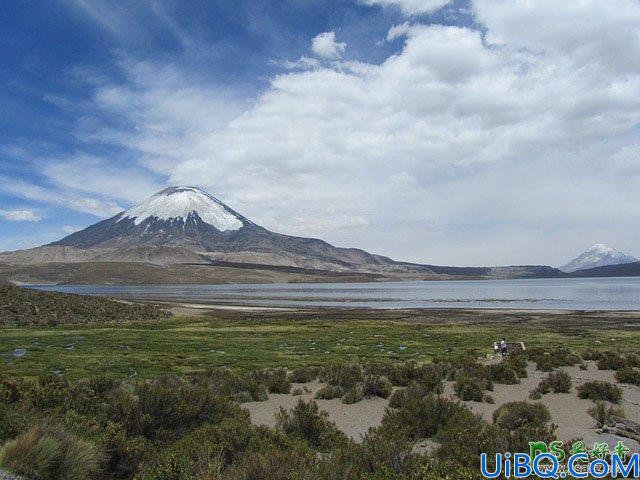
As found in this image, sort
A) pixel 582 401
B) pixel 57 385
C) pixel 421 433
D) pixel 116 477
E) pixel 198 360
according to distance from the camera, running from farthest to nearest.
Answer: pixel 198 360
pixel 582 401
pixel 57 385
pixel 421 433
pixel 116 477

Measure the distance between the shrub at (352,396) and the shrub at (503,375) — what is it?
5985 millimetres

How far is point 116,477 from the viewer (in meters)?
7.01

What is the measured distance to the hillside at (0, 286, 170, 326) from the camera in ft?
143

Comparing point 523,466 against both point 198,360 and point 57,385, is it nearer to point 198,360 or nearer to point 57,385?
point 57,385

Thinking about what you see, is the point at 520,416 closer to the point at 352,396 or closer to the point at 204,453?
the point at 352,396

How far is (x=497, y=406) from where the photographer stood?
13.6 metres

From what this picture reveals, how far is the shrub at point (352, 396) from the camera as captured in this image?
14336mm

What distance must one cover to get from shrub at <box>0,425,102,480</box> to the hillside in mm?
41987

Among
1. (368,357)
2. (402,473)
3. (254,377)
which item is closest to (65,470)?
(402,473)

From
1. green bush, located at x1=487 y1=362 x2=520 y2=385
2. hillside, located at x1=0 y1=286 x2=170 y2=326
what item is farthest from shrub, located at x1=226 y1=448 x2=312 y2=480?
hillside, located at x1=0 y1=286 x2=170 y2=326

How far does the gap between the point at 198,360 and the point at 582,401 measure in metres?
17.6

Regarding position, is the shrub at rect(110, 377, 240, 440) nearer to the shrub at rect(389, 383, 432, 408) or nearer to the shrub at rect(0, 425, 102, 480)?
the shrub at rect(0, 425, 102, 480)

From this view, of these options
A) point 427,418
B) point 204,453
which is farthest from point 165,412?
point 427,418

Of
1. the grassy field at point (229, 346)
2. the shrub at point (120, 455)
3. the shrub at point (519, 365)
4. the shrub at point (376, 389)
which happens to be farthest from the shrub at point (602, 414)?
the grassy field at point (229, 346)
